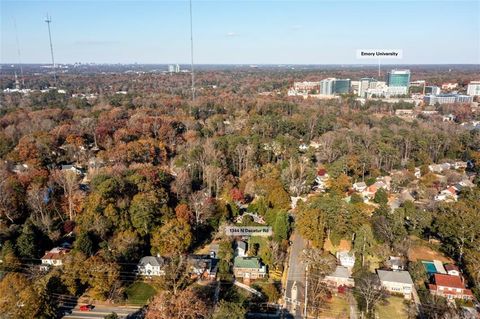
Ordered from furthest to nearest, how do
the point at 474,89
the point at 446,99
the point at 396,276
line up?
→ 1. the point at 474,89
2. the point at 446,99
3. the point at 396,276

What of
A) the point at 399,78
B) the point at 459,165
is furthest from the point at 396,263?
the point at 399,78

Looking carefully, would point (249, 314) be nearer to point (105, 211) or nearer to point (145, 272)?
point (145, 272)

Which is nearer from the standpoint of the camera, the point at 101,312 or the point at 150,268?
the point at 101,312

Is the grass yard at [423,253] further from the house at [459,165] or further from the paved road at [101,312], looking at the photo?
the house at [459,165]

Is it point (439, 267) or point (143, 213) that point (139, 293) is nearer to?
point (143, 213)

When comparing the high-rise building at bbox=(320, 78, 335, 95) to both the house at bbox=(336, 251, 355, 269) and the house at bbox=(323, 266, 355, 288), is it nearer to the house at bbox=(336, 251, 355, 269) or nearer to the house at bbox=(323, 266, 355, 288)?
the house at bbox=(336, 251, 355, 269)

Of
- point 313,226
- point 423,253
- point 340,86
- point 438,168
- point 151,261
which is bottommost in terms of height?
point 423,253
